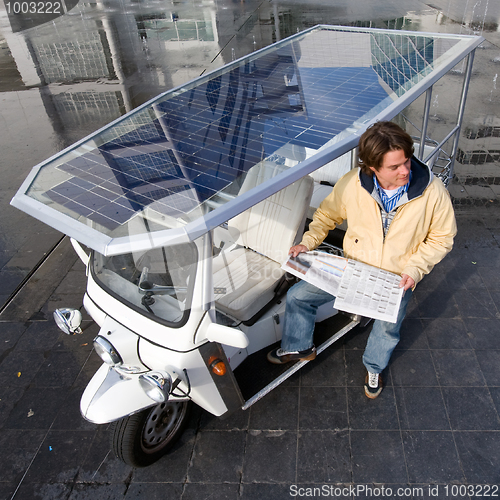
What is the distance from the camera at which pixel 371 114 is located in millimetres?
3070

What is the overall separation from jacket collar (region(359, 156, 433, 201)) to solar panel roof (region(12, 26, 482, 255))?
0.25 metres

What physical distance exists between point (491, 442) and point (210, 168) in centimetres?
264

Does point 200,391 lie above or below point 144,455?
above

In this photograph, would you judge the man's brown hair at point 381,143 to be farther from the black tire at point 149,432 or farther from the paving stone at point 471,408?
the black tire at point 149,432

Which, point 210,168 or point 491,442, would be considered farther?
point 491,442

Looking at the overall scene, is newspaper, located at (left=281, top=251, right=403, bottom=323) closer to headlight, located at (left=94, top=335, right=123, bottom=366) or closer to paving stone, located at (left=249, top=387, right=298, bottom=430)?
paving stone, located at (left=249, top=387, right=298, bottom=430)

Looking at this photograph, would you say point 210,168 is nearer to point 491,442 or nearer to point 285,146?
point 285,146

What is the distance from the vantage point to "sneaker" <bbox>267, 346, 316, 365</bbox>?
3.20 meters

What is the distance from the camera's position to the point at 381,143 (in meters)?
2.44

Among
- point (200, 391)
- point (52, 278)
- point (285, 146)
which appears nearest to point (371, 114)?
point (285, 146)

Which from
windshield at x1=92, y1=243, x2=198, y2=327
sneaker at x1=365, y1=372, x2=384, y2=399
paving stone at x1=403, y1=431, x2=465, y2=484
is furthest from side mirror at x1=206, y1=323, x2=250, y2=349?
paving stone at x1=403, y1=431, x2=465, y2=484

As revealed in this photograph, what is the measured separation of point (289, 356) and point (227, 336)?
103cm

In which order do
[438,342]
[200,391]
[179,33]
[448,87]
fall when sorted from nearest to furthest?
[200,391] < [438,342] < [448,87] < [179,33]

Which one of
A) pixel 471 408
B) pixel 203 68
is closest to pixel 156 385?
pixel 471 408
